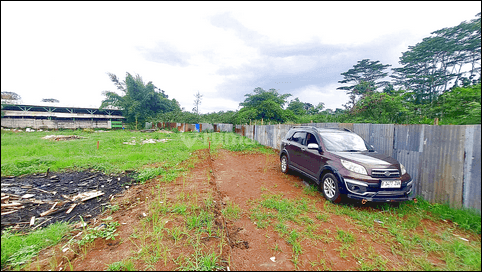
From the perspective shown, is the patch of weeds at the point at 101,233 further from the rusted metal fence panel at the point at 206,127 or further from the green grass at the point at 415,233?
the rusted metal fence panel at the point at 206,127

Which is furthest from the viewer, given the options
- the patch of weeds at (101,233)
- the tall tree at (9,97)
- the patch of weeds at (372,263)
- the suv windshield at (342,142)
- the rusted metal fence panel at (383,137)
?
the rusted metal fence panel at (383,137)

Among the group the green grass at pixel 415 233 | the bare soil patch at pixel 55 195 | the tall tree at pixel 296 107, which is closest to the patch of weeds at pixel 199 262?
the green grass at pixel 415 233

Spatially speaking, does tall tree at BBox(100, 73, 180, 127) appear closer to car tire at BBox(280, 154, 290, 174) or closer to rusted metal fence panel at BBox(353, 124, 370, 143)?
car tire at BBox(280, 154, 290, 174)

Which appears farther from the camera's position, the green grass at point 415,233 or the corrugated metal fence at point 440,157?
the corrugated metal fence at point 440,157

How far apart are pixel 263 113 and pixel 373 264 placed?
20.6 m

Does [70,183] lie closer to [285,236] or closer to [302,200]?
[285,236]

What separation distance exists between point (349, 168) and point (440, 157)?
175 centimetres

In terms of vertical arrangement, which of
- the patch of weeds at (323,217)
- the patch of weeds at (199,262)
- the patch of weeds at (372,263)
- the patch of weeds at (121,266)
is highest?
the patch of weeds at (121,266)

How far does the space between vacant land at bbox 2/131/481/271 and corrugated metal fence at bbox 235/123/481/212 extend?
397 millimetres

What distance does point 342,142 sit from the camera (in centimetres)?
464

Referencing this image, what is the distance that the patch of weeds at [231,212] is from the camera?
344 centimetres

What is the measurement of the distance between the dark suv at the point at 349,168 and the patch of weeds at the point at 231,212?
214cm

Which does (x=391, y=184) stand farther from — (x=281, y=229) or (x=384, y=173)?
(x=281, y=229)

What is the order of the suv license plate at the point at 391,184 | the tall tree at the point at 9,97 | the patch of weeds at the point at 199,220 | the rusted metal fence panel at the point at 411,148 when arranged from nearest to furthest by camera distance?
1. the tall tree at the point at 9,97
2. the patch of weeds at the point at 199,220
3. the suv license plate at the point at 391,184
4. the rusted metal fence panel at the point at 411,148
